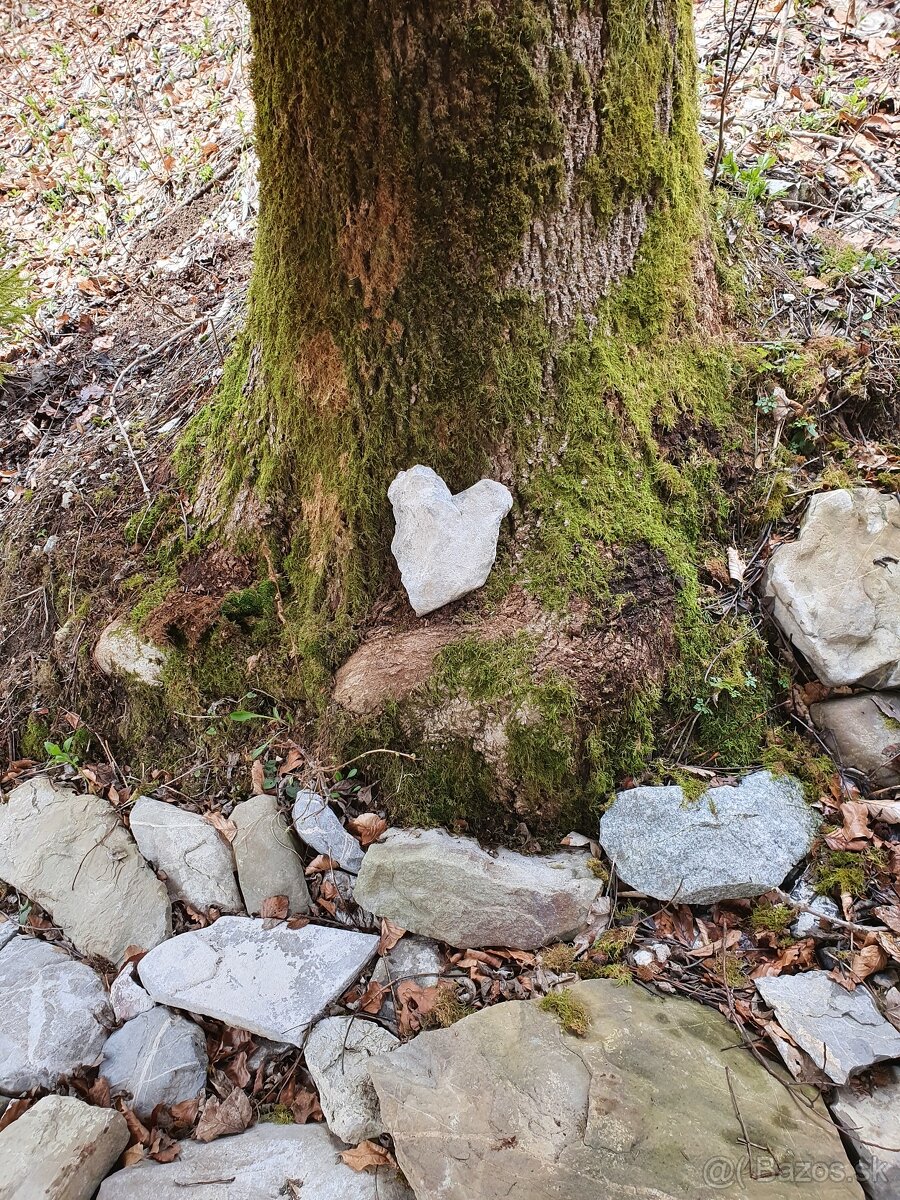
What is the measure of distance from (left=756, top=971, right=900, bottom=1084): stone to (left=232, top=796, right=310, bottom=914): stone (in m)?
1.65

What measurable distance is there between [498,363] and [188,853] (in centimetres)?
229

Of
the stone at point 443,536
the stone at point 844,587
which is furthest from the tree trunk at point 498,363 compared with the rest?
the stone at point 844,587

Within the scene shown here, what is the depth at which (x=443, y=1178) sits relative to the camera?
191cm

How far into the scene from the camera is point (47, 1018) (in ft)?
8.50

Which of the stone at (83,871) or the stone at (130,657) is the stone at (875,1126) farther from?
the stone at (130,657)

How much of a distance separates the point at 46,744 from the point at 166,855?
0.91 meters

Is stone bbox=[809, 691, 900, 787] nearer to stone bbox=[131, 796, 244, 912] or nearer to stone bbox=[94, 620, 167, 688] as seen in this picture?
stone bbox=[131, 796, 244, 912]

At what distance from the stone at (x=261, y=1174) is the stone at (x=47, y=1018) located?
47cm

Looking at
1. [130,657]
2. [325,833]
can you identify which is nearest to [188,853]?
[325,833]

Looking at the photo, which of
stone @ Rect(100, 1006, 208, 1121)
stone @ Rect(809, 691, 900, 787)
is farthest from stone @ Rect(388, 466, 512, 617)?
stone @ Rect(100, 1006, 208, 1121)

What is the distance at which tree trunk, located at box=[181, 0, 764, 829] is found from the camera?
237cm

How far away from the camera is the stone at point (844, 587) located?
2.61m

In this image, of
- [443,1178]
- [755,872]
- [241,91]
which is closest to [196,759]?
[443,1178]

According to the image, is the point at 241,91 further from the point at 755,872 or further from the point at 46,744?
the point at 755,872
